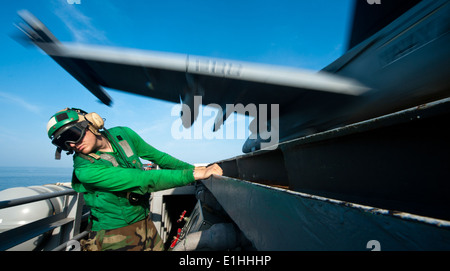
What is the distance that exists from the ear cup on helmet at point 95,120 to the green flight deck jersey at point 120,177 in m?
0.18

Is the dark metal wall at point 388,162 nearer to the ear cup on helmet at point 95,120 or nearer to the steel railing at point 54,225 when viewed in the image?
the ear cup on helmet at point 95,120

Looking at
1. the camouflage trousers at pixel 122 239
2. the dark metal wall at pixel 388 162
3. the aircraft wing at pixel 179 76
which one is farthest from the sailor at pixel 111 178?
the dark metal wall at pixel 388 162

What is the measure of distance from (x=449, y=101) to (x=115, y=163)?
7.53 feet

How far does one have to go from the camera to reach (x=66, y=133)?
1.73 metres

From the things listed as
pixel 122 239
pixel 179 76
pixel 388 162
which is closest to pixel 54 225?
pixel 122 239

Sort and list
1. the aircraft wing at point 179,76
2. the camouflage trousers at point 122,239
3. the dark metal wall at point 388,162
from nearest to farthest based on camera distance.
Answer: the dark metal wall at point 388,162
the aircraft wing at point 179,76
the camouflage trousers at point 122,239

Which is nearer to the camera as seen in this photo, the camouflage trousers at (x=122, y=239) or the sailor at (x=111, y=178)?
the sailor at (x=111, y=178)

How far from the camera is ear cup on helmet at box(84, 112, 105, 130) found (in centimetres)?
194

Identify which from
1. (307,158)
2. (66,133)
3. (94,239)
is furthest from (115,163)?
(307,158)

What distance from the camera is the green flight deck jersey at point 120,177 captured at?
59.5 inches

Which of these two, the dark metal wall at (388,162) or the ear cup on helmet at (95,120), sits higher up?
the ear cup on helmet at (95,120)

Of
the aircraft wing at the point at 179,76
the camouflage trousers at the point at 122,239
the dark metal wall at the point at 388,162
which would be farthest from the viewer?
the camouflage trousers at the point at 122,239
